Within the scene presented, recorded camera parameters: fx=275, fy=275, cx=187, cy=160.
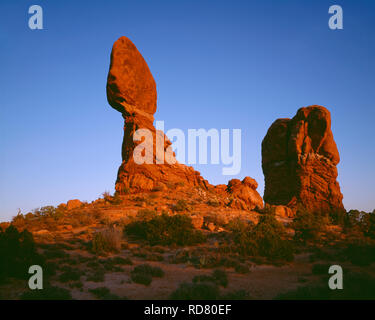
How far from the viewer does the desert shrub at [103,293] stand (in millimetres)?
6239

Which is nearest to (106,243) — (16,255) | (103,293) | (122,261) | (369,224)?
(122,261)

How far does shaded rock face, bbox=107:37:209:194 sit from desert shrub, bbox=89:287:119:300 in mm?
15897

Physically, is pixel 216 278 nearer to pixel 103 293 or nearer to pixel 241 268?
pixel 241 268

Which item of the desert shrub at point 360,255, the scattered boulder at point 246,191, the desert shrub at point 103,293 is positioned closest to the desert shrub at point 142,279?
the desert shrub at point 103,293

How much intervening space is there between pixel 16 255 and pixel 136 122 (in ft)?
56.3

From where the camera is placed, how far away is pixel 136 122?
24.1 meters

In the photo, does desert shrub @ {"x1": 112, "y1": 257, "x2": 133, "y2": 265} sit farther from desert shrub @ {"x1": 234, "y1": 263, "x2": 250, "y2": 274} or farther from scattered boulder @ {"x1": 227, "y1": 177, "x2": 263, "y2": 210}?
scattered boulder @ {"x1": 227, "y1": 177, "x2": 263, "y2": 210}

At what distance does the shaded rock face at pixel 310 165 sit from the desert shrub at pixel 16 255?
21.4 m

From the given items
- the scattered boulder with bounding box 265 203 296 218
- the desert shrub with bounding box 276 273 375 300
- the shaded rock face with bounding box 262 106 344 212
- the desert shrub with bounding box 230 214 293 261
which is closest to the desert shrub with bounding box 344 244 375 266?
the desert shrub with bounding box 230 214 293 261

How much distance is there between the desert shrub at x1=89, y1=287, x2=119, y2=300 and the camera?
20.5ft

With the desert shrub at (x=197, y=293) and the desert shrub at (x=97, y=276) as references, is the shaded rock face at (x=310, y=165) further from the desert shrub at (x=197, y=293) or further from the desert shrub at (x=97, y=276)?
the desert shrub at (x=97, y=276)

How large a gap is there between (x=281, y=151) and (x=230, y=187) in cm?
615
